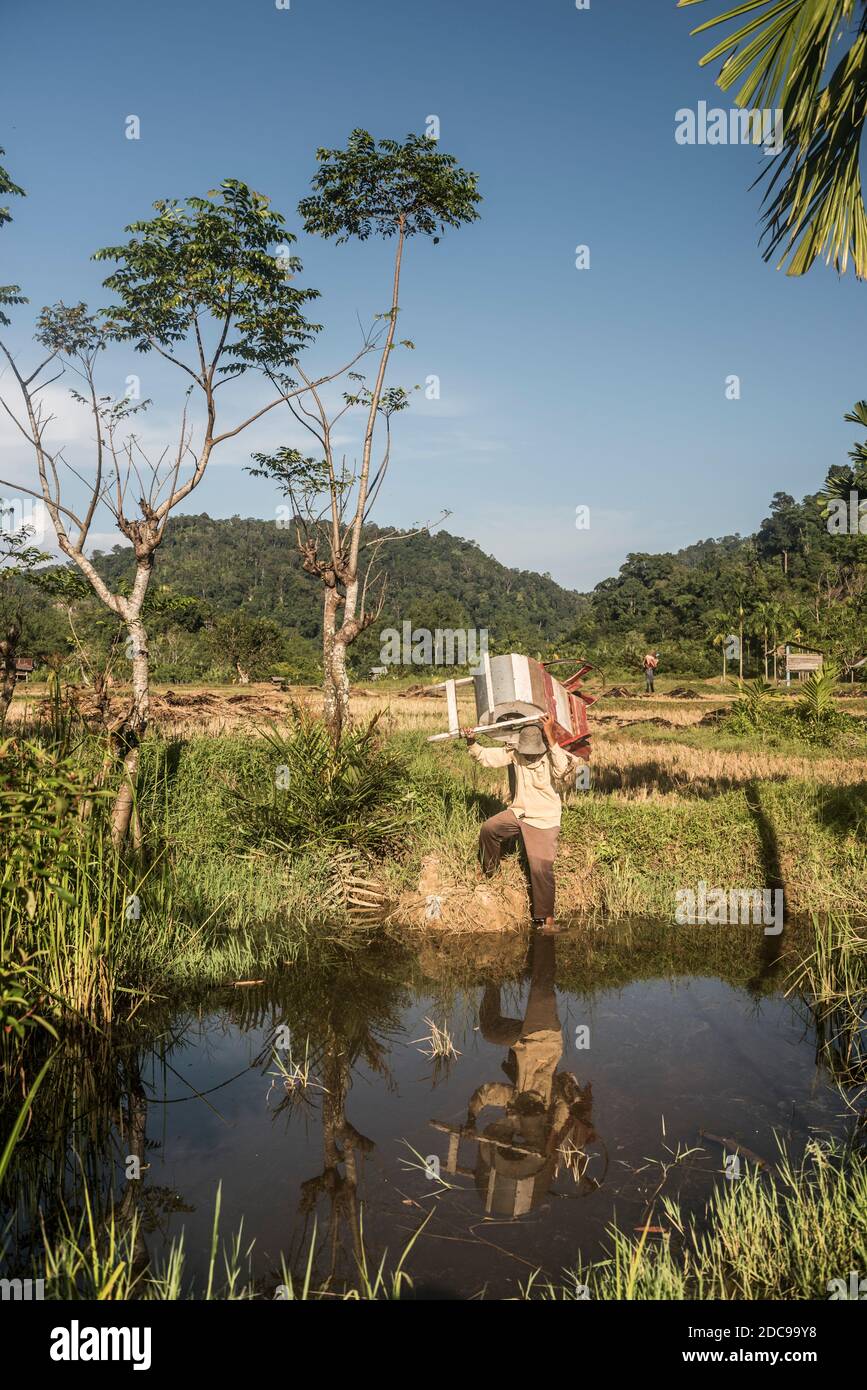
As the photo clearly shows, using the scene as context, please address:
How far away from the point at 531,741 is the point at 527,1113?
3298 millimetres

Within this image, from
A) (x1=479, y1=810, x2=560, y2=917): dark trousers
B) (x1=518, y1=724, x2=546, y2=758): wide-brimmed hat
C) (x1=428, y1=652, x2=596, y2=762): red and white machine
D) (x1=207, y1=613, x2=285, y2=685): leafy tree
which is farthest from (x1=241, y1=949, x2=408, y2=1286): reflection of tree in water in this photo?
(x1=207, y1=613, x2=285, y2=685): leafy tree

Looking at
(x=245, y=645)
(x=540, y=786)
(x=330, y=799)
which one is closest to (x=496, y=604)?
(x=245, y=645)

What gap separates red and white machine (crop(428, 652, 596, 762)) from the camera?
24.0 ft

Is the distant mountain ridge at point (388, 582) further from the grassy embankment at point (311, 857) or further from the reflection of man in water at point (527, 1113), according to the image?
the reflection of man in water at point (527, 1113)

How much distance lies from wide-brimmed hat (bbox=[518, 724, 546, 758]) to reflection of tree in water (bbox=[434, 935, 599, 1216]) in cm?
218

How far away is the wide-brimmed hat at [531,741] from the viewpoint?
7277mm

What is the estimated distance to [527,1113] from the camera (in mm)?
4547

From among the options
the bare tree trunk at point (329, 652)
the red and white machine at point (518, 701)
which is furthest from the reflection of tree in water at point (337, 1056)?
the bare tree trunk at point (329, 652)

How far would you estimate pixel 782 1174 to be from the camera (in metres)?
3.91

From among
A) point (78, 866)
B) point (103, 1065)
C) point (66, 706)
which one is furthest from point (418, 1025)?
point (66, 706)

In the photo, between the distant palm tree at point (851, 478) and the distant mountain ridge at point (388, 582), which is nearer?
the distant palm tree at point (851, 478)

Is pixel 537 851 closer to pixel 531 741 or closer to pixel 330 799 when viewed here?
pixel 531 741
